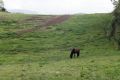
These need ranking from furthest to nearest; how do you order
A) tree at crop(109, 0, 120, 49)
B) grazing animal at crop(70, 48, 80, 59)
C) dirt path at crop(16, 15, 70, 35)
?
1. dirt path at crop(16, 15, 70, 35)
2. tree at crop(109, 0, 120, 49)
3. grazing animal at crop(70, 48, 80, 59)

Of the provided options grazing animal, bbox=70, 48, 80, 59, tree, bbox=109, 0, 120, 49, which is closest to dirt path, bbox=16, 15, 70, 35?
tree, bbox=109, 0, 120, 49

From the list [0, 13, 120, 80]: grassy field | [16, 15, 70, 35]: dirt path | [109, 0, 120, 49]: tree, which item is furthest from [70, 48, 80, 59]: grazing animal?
[16, 15, 70, 35]: dirt path

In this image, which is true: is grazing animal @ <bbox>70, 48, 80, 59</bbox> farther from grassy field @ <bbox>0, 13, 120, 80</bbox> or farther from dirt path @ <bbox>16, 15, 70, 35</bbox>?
dirt path @ <bbox>16, 15, 70, 35</bbox>

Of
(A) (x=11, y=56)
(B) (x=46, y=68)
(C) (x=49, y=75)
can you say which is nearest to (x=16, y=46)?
(A) (x=11, y=56)

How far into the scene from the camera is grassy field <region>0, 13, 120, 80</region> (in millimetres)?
33750

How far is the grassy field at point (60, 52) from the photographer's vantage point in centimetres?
3375

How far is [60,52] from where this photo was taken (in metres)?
53.0

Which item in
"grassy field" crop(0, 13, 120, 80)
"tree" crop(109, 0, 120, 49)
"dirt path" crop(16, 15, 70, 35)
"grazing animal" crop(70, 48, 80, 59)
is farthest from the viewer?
"dirt path" crop(16, 15, 70, 35)

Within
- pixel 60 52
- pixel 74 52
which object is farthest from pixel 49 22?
pixel 74 52

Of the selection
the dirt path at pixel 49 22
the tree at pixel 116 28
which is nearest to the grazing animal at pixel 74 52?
the tree at pixel 116 28

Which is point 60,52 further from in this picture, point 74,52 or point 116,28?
point 116,28

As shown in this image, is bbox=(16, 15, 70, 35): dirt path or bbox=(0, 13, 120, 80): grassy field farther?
bbox=(16, 15, 70, 35): dirt path

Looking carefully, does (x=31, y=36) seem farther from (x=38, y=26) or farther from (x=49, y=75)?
(x=49, y=75)

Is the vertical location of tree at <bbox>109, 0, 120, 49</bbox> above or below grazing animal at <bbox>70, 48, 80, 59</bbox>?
above
